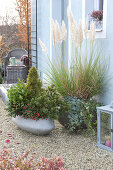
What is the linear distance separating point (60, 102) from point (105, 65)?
3.17 feet

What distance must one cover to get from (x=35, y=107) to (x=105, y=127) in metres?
1.04

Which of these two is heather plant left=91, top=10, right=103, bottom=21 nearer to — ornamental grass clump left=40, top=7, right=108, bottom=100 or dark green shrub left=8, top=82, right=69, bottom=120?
ornamental grass clump left=40, top=7, right=108, bottom=100

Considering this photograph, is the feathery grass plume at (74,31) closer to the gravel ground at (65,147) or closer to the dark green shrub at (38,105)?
the dark green shrub at (38,105)

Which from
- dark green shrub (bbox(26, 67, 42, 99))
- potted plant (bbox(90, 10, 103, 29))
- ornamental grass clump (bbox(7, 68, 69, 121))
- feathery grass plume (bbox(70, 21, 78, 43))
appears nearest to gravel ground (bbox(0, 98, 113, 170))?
ornamental grass clump (bbox(7, 68, 69, 121))

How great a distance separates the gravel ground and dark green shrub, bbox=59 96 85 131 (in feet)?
0.47

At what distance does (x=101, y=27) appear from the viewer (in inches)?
175

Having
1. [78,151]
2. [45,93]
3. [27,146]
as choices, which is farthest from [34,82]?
[78,151]

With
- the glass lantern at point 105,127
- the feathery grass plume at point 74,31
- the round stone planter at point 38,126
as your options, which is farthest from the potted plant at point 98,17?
the round stone planter at point 38,126

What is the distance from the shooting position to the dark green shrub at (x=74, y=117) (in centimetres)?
400

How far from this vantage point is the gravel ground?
3.16m

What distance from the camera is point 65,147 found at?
365 centimetres

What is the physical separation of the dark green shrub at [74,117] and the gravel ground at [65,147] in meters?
0.14

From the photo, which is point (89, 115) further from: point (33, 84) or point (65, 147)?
point (33, 84)

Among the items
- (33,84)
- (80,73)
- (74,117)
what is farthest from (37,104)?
(80,73)
